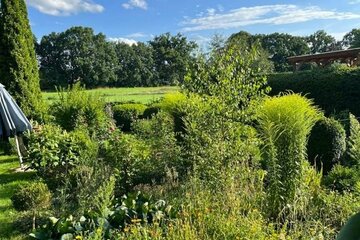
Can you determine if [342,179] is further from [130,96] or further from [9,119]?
[130,96]

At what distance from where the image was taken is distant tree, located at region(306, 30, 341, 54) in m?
62.4

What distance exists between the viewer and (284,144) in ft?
14.4

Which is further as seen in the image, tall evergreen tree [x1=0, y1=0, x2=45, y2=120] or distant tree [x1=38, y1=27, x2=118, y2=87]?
distant tree [x1=38, y1=27, x2=118, y2=87]

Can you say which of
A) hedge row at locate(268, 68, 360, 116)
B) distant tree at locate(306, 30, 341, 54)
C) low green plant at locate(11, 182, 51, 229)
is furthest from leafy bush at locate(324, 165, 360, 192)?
distant tree at locate(306, 30, 341, 54)

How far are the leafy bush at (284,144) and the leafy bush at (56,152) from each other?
2990 millimetres

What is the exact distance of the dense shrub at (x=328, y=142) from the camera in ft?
21.1

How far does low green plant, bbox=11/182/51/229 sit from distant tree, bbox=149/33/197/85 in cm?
4942

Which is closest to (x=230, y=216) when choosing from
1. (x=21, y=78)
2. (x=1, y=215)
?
(x=1, y=215)

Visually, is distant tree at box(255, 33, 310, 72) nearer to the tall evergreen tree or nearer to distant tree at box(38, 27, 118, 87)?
distant tree at box(38, 27, 118, 87)

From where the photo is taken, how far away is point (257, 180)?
14.5 feet

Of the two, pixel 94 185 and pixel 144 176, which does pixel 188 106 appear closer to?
pixel 144 176

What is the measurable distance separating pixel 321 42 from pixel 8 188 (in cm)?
6479

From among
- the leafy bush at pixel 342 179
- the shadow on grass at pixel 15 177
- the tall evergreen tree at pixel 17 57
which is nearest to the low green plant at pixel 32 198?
the shadow on grass at pixel 15 177

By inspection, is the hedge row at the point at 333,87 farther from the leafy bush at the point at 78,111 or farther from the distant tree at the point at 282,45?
the distant tree at the point at 282,45
